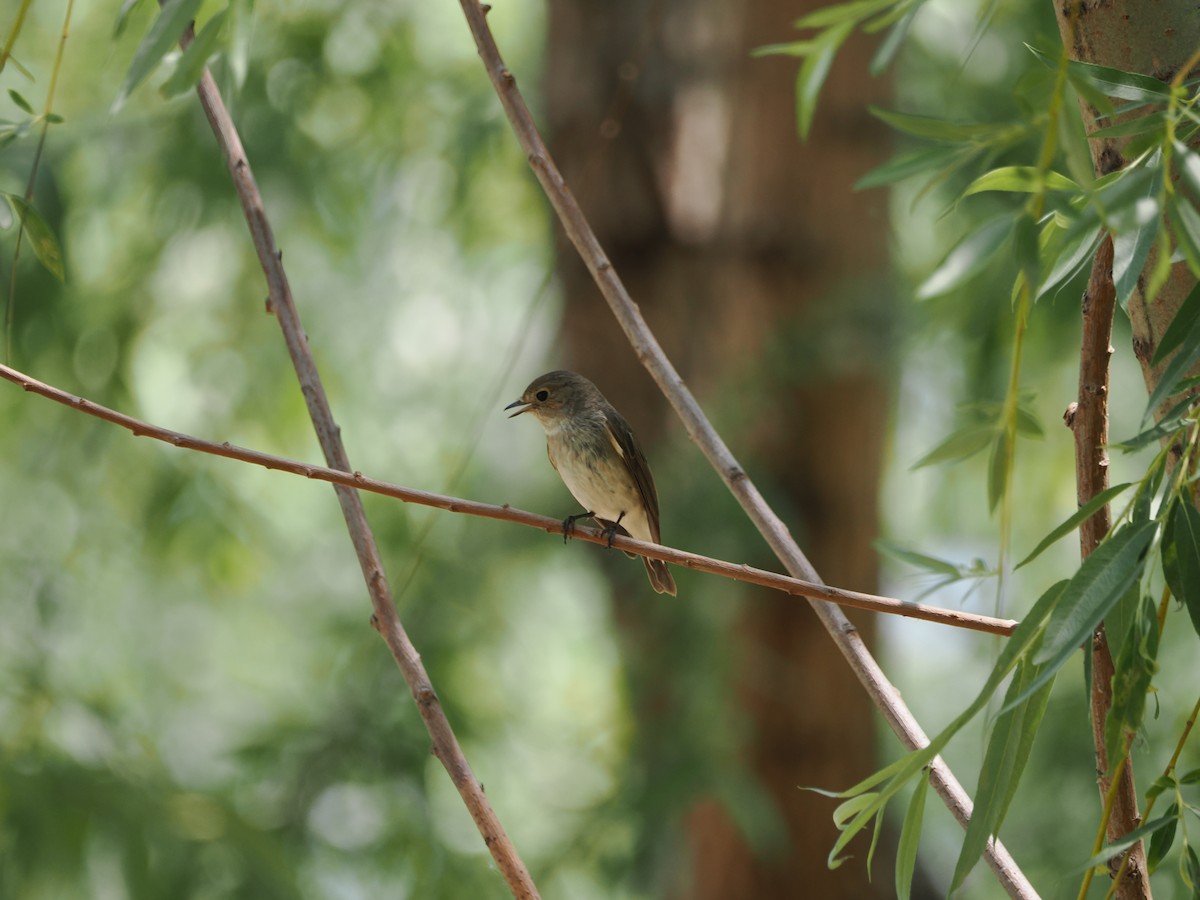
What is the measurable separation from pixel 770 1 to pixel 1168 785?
17.0 ft

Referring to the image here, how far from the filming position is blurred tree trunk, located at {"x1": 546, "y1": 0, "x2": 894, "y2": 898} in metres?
5.64

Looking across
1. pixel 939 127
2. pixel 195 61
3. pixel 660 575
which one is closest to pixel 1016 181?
pixel 939 127

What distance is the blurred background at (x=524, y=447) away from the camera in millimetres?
4895

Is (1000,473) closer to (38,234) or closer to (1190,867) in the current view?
(1190,867)

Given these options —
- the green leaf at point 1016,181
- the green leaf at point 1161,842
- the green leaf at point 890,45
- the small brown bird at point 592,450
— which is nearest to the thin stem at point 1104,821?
the green leaf at point 1161,842

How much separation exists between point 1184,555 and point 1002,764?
0.32 meters

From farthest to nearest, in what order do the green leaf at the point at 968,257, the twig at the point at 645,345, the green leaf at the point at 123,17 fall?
1. the twig at the point at 645,345
2. the green leaf at the point at 123,17
3. the green leaf at the point at 968,257

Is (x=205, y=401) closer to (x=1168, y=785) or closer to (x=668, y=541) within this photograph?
(x=668, y=541)

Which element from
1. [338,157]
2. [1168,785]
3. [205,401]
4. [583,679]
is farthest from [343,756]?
[583,679]

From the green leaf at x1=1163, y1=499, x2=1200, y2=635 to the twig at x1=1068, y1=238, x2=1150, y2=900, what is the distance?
0.57 ft

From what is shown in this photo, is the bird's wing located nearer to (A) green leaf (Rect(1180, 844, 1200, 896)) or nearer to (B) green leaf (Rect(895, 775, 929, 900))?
(B) green leaf (Rect(895, 775, 929, 900))

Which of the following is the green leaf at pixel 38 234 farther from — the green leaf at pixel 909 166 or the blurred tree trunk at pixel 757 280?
the blurred tree trunk at pixel 757 280

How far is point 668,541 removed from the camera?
480 centimetres

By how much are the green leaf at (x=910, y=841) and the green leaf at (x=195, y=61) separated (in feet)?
3.75
